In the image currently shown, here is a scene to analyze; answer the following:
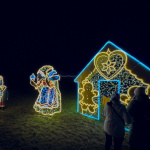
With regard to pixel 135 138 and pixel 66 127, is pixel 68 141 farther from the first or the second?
pixel 135 138

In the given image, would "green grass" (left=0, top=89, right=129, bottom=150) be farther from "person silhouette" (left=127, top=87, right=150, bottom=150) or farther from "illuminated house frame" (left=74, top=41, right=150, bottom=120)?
"person silhouette" (left=127, top=87, right=150, bottom=150)

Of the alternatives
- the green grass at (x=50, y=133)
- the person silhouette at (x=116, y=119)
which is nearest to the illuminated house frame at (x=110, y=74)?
the green grass at (x=50, y=133)

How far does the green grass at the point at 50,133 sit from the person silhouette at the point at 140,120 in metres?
1.62

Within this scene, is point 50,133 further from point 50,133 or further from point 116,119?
point 116,119

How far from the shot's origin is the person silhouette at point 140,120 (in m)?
2.58

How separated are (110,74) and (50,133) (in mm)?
3689

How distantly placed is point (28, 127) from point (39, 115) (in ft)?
5.02

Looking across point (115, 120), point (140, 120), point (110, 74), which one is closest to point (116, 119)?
point (115, 120)

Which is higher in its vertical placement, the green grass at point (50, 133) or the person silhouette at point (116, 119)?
the person silhouette at point (116, 119)

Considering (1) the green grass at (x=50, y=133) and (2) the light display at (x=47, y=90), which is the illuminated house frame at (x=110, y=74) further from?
(2) the light display at (x=47, y=90)

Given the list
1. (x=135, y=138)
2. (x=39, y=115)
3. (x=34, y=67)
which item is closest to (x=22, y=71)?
(x=34, y=67)

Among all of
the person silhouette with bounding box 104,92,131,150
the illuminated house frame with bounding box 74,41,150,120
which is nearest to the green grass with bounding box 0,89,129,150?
the illuminated house frame with bounding box 74,41,150,120

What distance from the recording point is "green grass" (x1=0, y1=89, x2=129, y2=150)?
416 cm

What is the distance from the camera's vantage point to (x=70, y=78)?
35.8 m
